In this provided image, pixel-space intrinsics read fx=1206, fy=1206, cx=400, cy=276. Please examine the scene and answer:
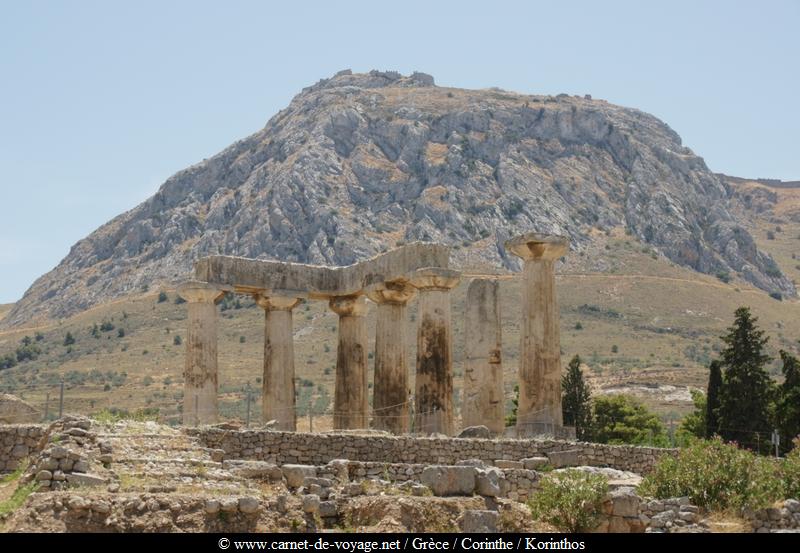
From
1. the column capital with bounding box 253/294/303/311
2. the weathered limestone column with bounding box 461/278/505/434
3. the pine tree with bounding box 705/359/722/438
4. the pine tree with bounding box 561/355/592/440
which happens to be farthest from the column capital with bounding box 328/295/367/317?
the pine tree with bounding box 705/359/722/438

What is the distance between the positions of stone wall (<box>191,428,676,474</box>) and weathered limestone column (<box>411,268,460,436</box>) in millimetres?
4583

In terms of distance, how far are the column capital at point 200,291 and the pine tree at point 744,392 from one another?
844 inches

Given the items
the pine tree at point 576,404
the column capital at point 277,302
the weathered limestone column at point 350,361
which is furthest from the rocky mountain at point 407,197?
the column capital at point 277,302

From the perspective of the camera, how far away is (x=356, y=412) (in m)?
41.6

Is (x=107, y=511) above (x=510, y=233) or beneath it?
beneath

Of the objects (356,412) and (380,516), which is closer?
(380,516)

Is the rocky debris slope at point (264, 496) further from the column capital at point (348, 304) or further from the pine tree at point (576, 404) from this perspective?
the pine tree at point (576, 404)

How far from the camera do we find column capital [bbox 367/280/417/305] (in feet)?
129

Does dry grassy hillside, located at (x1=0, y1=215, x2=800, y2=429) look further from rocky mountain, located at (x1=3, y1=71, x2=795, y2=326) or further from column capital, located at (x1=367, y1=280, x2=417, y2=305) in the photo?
column capital, located at (x1=367, y1=280, x2=417, y2=305)

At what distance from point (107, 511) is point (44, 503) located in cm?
110

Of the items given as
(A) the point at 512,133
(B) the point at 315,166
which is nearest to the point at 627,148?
(A) the point at 512,133
